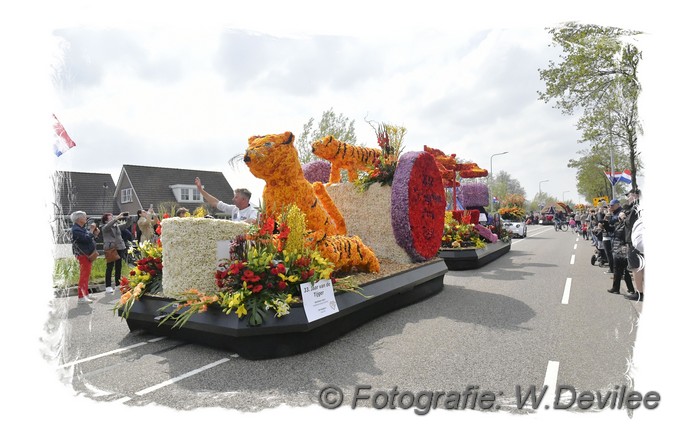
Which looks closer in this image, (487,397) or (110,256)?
(487,397)

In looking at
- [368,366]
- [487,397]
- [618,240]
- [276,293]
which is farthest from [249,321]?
[618,240]

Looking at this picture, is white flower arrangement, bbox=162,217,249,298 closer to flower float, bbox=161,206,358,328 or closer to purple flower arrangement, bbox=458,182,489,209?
flower float, bbox=161,206,358,328

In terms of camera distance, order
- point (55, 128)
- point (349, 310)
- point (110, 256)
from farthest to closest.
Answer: point (110, 256)
point (349, 310)
point (55, 128)

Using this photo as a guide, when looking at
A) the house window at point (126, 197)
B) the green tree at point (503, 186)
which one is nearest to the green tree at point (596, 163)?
the house window at point (126, 197)

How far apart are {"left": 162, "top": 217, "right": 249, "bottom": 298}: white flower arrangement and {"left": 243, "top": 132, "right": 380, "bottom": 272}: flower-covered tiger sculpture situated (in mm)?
835

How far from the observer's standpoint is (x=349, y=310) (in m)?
4.22

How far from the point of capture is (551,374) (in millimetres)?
3221

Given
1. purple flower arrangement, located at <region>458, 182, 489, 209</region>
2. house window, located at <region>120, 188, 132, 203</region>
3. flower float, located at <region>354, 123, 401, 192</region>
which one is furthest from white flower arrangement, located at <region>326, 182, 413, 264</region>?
purple flower arrangement, located at <region>458, 182, 489, 209</region>

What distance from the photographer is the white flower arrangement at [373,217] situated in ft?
22.0

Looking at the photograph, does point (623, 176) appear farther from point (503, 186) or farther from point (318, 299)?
point (503, 186)

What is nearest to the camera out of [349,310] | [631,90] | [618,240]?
[631,90]

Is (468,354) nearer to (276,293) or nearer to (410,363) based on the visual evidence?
(410,363)

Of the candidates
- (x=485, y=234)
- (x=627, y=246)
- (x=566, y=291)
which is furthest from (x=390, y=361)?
(x=485, y=234)

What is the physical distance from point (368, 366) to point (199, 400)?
54.1 inches
